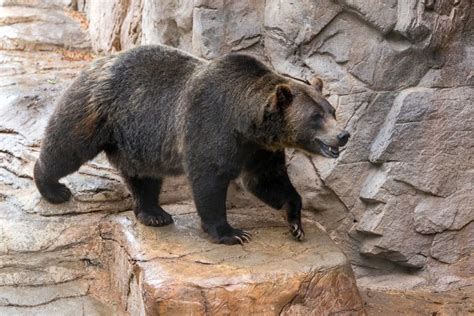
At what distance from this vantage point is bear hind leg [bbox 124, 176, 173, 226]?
272 inches

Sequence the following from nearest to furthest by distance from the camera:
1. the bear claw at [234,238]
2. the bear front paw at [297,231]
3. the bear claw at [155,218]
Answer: the bear claw at [234,238], the bear front paw at [297,231], the bear claw at [155,218]

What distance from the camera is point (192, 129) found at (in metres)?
6.40

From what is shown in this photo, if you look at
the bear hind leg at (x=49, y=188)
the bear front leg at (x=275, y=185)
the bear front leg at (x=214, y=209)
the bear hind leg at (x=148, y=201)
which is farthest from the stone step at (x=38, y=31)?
the bear front leg at (x=214, y=209)

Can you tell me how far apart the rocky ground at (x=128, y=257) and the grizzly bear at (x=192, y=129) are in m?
0.24

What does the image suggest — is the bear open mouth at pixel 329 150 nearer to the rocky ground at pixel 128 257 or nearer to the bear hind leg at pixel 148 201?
the rocky ground at pixel 128 257

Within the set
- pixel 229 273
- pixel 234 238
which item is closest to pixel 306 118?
pixel 234 238

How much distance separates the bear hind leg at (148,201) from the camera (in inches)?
272

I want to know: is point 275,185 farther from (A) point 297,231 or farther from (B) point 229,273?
(B) point 229,273

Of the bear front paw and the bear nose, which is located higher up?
the bear nose

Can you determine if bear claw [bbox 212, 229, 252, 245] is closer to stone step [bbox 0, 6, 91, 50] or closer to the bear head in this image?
the bear head

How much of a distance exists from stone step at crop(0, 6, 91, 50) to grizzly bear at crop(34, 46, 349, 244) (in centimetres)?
614

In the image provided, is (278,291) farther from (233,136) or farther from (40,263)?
(40,263)

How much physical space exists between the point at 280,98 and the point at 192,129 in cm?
81

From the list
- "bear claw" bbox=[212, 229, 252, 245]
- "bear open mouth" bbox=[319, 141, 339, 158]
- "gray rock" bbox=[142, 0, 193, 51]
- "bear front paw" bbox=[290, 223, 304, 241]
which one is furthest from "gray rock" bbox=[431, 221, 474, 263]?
"gray rock" bbox=[142, 0, 193, 51]
